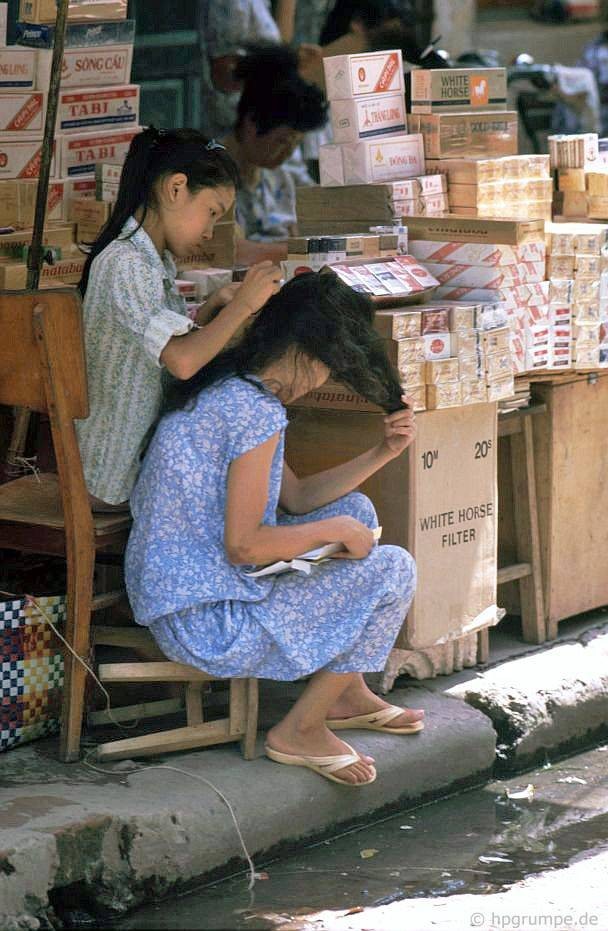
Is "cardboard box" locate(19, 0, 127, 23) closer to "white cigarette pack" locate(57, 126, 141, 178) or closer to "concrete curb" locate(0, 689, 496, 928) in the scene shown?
"white cigarette pack" locate(57, 126, 141, 178)

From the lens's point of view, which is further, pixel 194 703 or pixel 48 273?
pixel 48 273

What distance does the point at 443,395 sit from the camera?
13.0 feet

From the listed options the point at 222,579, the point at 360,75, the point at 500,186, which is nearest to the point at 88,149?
the point at 360,75

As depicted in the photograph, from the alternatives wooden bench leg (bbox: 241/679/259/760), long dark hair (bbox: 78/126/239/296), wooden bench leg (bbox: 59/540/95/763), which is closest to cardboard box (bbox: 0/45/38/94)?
long dark hair (bbox: 78/126/239/296)

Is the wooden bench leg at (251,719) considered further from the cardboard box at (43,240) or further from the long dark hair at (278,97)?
the long dark hair at (278,97)

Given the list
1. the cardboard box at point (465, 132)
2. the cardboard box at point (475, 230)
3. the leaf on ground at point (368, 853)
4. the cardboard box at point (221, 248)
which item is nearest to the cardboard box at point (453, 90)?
the cardboard box at point (465, 132)

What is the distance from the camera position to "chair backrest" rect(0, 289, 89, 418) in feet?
11.0

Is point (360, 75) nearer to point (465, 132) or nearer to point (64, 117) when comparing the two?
point (465, 132)

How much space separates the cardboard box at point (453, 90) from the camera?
4555 mm

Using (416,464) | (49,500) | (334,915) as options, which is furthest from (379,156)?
(334,915)

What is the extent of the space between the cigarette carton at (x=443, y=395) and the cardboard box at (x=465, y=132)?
2.76 ft

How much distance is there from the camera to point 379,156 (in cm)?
436

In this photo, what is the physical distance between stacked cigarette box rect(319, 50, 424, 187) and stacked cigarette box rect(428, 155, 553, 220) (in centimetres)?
12

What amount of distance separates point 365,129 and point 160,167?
977 mm
